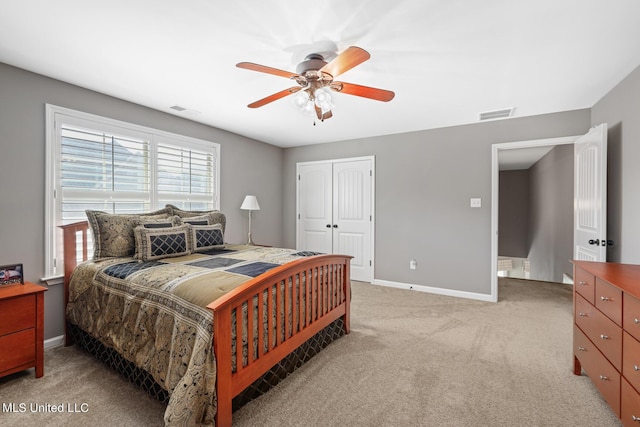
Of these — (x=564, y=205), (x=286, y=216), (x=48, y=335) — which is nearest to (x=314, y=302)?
(x=48, y=335)

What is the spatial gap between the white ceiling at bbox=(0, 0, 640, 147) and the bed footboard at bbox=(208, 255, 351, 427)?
5.22 ft

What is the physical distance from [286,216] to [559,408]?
4.39 m

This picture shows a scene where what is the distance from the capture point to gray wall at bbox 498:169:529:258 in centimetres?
743

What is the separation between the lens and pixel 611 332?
162 cm

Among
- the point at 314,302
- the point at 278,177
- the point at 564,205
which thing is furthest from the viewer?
the point at 278,177

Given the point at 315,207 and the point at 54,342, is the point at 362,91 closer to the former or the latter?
the point at 315,207

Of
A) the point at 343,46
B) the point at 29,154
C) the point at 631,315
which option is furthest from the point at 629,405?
the point at 29,154

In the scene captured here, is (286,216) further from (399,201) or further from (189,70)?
(189,70)

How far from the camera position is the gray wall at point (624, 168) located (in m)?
2.41

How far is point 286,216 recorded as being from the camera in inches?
216

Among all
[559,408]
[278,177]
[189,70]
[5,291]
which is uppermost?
[189,70]

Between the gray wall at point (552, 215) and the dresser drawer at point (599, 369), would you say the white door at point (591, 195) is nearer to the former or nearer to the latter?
the dresser drawer at point (599, 369)

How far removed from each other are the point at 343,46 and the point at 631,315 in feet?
7.29

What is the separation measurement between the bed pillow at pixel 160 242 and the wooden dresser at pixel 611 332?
3145 millimetres
